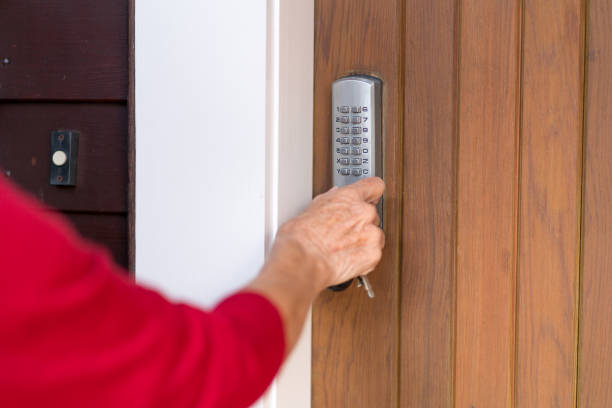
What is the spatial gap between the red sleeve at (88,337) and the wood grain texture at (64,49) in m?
0.58

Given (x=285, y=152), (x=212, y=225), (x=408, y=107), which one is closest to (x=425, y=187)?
(x=408, y=107)

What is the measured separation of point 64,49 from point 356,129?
0.53 m

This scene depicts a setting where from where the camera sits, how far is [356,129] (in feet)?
2.88

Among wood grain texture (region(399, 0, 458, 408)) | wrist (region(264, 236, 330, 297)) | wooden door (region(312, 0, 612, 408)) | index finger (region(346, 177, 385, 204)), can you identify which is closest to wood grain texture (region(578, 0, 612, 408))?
wooden door (region(312, 0, 612, 408))

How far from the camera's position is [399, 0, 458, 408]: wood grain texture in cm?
86

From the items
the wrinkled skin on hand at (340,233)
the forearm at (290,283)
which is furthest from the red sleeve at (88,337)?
the wrinkled skin on hand at (340,233)

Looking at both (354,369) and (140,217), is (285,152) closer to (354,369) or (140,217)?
(140,217)

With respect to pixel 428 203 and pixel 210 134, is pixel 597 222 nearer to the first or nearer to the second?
pixel 428 203

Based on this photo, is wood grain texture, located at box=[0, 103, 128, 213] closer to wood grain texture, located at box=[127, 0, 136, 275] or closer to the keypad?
wood grain texture, located at box=[127, 0, 136, 275]

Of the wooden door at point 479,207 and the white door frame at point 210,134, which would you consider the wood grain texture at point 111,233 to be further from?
the wooden door at point 479,207

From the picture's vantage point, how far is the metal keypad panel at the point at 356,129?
0.87m

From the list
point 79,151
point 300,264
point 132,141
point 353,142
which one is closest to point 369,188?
point 353,142

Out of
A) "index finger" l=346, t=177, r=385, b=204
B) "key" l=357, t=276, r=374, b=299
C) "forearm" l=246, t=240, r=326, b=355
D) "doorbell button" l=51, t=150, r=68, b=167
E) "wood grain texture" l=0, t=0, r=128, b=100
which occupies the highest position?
"wood grain texture" l=0, t=0, r=128, b=100

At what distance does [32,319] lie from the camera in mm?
359
